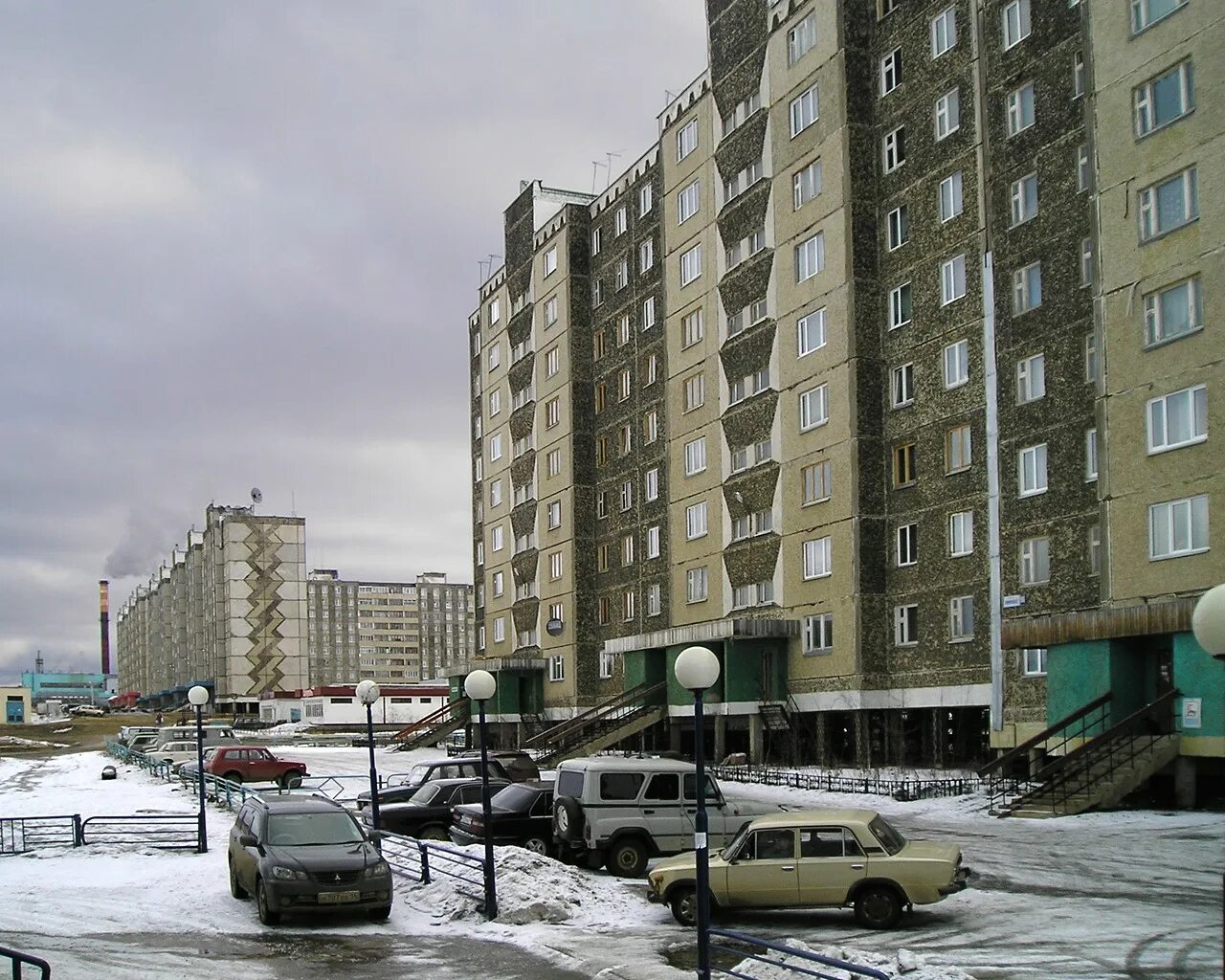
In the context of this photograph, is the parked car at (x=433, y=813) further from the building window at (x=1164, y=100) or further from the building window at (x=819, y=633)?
the building window at (x=1164, y=100)

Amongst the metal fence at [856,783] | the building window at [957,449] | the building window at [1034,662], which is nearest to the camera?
the metal fence at [856,783]

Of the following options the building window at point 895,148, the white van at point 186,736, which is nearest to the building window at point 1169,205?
the building window at point 895,148

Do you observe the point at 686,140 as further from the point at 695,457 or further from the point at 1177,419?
the point at 1177,419

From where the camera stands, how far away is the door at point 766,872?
17953 millimetres

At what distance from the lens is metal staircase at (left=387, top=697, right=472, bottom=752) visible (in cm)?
7175

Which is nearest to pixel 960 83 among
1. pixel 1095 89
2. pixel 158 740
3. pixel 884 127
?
pixel 884 127

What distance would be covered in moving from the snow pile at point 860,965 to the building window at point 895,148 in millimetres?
35332

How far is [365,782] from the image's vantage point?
4912cm

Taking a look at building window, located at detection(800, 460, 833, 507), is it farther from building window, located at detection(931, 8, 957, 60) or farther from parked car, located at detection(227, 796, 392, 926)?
parked car, located at detection(227, 796, 392, 926)

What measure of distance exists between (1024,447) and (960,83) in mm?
12305

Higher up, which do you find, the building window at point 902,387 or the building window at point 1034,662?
the building window at point 902,387

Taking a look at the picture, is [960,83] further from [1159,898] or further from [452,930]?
[452,930]

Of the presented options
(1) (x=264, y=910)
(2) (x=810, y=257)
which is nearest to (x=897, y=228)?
(2) (x=810, y=257)

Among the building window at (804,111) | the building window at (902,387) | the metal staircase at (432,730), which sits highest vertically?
the building window at (804,111)
